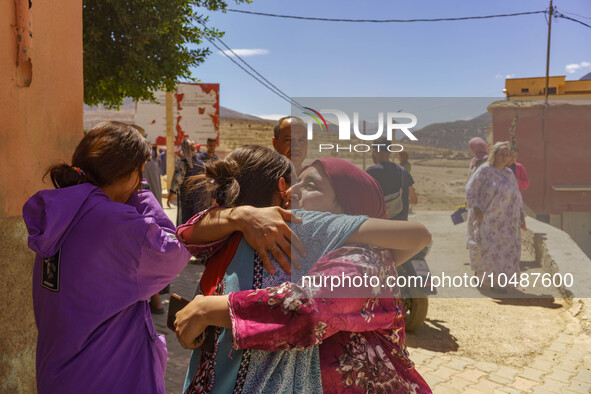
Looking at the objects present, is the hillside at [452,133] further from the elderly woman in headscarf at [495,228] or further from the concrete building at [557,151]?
the elderly woman in headscarf at [495,228]

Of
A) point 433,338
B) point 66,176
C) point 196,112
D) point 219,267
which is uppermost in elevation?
point 196,112

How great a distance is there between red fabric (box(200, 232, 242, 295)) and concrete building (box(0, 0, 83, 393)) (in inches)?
76.5

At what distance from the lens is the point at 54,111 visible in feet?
10.4

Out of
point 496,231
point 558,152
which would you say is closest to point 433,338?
point 496,231

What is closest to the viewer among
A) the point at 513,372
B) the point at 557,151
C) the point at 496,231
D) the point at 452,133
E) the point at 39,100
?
the point at 452,133

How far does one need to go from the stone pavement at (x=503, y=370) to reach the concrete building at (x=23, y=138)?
115 cm

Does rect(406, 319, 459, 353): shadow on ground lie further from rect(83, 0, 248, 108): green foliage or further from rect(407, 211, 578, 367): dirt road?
rect(83, 0, 248, 108): green foliage

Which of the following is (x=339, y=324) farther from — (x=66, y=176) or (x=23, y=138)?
(x=23, y=138)

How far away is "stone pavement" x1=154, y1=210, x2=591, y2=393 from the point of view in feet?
12.3

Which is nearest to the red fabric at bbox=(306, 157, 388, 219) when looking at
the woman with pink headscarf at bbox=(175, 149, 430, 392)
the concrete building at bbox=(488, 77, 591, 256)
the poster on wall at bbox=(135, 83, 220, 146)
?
the woman with pink headscarf at bbox=(175, 149, 430, 392)

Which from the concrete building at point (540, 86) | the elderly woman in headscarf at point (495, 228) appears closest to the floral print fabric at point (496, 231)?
the elderly woman in headscarf at point (495, 228)

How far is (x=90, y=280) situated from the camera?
1678mm

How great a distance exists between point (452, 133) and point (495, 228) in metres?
5.34

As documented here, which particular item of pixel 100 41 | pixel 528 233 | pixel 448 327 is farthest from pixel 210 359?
pixel 528 233
